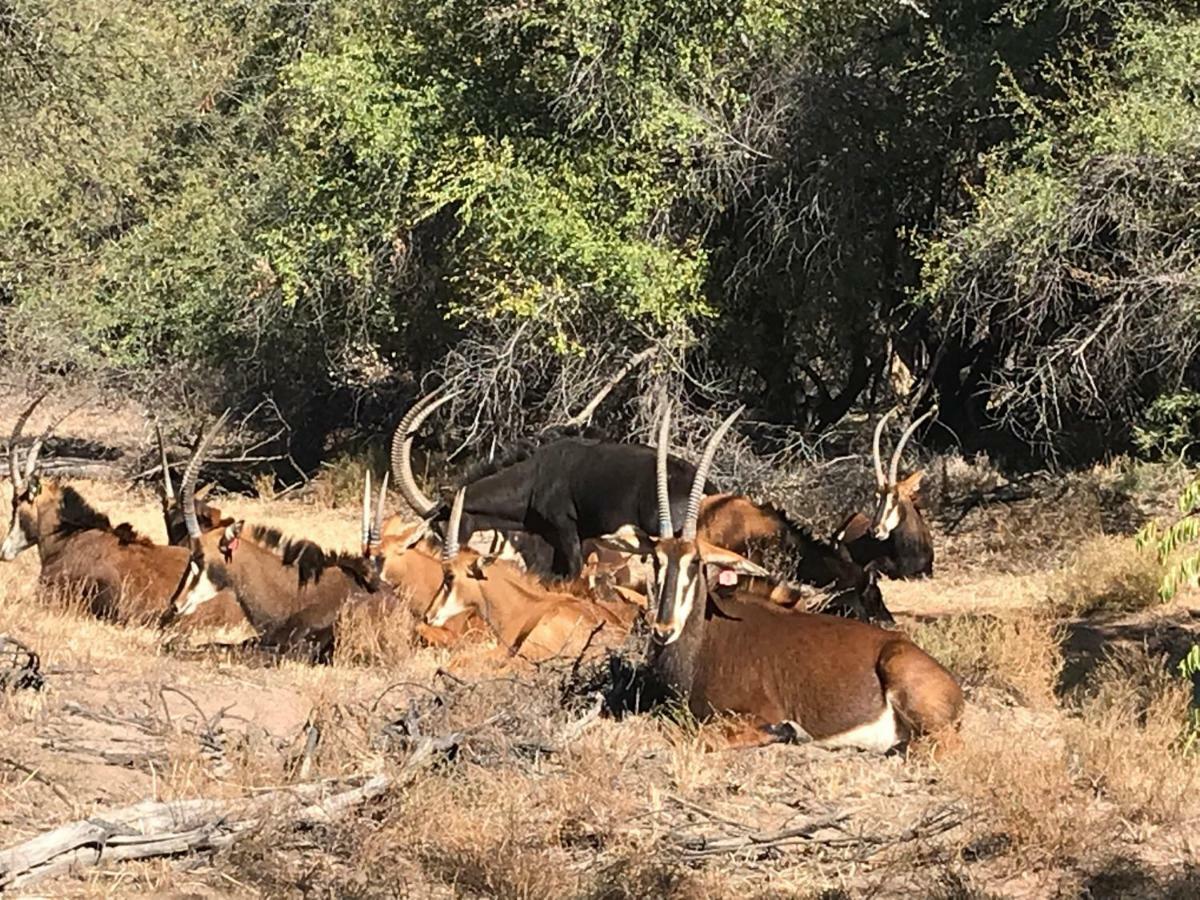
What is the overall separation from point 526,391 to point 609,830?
10636mm

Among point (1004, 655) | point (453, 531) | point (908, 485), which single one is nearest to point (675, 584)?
point (1004, 655)

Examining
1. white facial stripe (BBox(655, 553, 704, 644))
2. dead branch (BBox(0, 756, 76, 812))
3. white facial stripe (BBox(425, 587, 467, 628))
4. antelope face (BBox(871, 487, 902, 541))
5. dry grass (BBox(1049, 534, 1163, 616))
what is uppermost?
white facial stripe (BBox(655, 553, 704, 644))

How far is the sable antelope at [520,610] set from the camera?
10703mm

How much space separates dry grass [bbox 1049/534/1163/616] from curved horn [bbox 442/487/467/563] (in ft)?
15.9

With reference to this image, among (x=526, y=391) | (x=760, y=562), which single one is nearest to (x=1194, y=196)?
(x=760, y=562)

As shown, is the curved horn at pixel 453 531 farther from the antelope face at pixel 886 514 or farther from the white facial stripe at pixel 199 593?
the antelope face at pixel 886 514

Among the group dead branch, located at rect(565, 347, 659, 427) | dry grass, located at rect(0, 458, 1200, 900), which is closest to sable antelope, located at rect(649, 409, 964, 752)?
dry grass, located at rect(0, 458, 1200, 900)

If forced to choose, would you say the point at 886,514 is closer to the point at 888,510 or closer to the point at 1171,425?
the point at 888,510

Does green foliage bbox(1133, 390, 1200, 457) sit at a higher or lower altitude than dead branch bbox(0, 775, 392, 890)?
lower

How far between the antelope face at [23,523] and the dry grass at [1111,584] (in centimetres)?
870

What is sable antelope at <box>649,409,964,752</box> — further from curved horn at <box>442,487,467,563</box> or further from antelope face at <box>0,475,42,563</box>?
antelope face at <box>0,475,42,563</box>

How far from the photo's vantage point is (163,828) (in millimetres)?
6238

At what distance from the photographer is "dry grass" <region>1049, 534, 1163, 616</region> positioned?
13.0m

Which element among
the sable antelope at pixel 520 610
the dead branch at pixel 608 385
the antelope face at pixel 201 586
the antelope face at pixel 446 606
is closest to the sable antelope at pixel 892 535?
the dead branch at pixel 608 385
